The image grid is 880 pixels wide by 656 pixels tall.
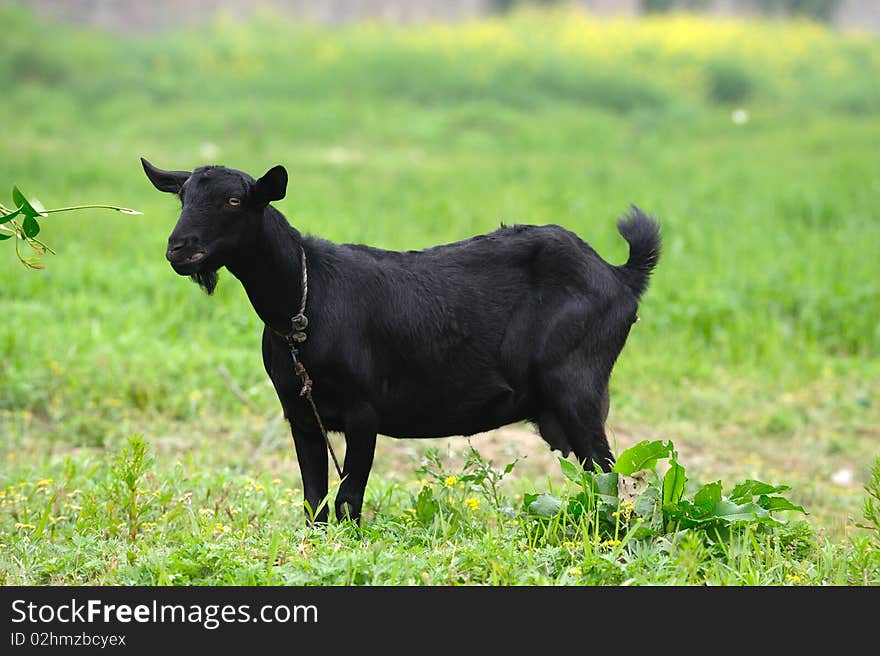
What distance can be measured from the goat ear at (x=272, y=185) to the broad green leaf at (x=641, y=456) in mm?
1686

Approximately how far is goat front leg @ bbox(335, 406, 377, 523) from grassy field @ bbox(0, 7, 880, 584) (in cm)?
17

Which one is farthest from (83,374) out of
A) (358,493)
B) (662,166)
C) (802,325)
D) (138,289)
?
(662,166)

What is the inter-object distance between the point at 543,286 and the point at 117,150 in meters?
11.8

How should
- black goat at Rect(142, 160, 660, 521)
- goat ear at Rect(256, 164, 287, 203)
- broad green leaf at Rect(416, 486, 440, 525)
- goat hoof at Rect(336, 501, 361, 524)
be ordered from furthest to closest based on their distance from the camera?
broad green leaf at Rect(416, 486, 440, 525), goat hoof at Rect(336, 501, 361, 524), black goat at Rect(142, 160, 660, 521), goat ear at Rect(256, 164, 287, 203)

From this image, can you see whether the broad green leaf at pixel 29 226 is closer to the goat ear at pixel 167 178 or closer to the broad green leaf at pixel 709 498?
the goat ear at pixel 167 178

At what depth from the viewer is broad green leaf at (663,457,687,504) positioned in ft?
15.3

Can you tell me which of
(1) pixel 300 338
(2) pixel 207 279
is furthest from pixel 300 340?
(2) pixel 207 279

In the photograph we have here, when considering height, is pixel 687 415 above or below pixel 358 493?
above

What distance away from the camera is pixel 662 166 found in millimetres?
16141

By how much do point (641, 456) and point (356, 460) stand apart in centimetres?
117

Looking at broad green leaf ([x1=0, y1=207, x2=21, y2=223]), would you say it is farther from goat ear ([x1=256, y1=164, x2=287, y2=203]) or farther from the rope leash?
the rope leash

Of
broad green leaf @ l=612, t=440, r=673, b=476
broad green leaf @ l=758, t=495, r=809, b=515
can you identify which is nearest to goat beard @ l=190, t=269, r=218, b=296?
broad green leaf @ l=612, t=440, r=673, b=476

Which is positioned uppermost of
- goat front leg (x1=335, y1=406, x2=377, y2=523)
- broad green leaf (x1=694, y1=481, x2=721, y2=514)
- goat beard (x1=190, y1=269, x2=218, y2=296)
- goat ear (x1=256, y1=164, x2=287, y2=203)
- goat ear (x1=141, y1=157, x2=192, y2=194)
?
goat ear (x1=141, y1=157, x2=192, y2=194)
